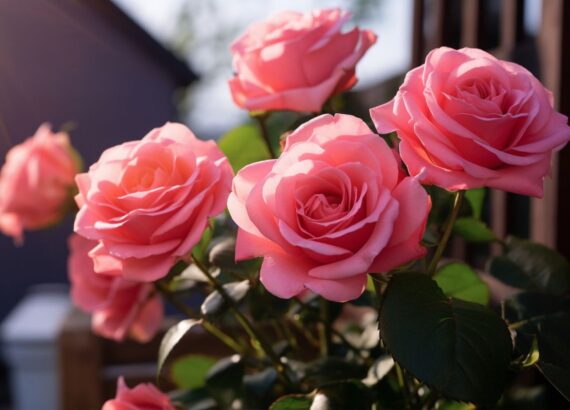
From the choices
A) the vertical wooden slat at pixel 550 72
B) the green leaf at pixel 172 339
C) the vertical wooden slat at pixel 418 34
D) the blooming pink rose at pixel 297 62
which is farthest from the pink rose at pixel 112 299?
the vertical wooden slat at pixel 418 34

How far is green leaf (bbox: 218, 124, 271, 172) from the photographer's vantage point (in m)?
0.73

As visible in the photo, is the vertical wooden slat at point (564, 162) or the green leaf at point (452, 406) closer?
the green leaf at point (452, 406)

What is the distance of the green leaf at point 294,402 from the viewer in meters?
0.53

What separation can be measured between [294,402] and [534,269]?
28cm

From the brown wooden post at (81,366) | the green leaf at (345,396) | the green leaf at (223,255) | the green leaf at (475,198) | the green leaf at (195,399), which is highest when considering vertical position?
the green leaf at (223,255)

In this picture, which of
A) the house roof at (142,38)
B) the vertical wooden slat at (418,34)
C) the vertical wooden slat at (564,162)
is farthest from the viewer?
the house roof at (142,38)

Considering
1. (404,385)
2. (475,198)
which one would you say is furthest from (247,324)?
(475,198)

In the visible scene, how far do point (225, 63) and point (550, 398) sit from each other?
15282 millimetres

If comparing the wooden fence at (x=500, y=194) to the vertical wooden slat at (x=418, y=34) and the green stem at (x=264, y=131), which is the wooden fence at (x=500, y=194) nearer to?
the vertical wooden slat at (x=418, y=34)

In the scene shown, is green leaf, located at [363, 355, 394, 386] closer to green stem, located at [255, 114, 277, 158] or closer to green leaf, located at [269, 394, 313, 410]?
green leaf, located at [269, 394, 313, 410]

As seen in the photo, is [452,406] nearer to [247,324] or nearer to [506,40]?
[247,324]

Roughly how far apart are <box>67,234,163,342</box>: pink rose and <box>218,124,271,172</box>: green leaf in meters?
0.17

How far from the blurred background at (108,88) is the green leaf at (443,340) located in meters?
0.27

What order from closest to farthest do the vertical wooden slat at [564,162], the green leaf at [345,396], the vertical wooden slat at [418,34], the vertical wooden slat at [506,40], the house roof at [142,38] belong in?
1. the green leaf at [345,396]
2. the vertical wooden slat at [564,162]
3. the vertical wooden slat at [506,40]
4. the vertical wooden slat at [418,34]
5. the house roof at [142,38]
